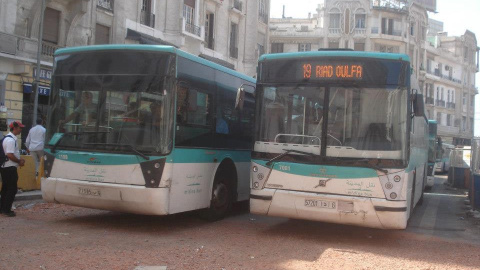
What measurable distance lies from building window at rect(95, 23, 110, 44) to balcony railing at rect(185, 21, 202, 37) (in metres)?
5.11

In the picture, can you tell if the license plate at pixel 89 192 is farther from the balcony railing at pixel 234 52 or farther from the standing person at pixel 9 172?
the balcony railing at pixel 234 52

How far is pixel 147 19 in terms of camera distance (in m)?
27.1

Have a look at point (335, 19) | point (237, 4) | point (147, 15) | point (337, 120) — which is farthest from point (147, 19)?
point (335, 19)

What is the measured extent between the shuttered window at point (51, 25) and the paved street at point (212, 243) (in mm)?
13204

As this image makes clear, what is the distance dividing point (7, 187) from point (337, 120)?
5.86 metres

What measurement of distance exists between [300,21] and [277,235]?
181 ft

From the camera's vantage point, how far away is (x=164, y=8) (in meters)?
28.0

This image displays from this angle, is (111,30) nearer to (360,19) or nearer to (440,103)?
(360,19)

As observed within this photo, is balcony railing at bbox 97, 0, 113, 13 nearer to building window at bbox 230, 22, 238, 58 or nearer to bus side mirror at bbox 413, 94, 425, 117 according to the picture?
building window at bbox 230, 22, 238, 58

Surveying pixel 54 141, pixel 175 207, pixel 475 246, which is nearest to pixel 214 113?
pixel 175 207

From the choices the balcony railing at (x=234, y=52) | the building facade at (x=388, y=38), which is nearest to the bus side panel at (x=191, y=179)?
the balcony railing at (x=234, y=52)

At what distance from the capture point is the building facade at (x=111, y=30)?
20.7m

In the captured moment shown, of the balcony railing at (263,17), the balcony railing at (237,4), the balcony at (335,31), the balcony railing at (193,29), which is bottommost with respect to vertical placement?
the balcony railing at (193,29)

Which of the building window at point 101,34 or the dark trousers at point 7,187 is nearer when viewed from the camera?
the dark trousers at point 7,187
